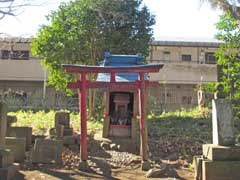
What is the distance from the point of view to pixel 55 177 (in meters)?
7.58

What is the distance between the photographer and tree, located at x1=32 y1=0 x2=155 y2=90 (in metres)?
14.5

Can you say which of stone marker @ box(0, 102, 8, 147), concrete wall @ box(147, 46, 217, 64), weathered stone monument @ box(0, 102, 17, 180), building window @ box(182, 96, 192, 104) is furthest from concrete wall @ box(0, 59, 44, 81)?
weathered stone monument @ box(0, 102, 17, 180)

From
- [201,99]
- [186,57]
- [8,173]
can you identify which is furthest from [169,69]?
[8,173]

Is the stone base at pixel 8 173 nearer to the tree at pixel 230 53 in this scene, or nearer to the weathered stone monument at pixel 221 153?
the weathered stone monument at pixel 221 153

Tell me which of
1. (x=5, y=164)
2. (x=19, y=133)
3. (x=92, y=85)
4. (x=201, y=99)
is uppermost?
(x=92, y=85)

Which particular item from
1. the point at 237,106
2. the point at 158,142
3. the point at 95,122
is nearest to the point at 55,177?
the point at 158,142

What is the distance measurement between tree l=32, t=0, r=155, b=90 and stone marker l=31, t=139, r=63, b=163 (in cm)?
632

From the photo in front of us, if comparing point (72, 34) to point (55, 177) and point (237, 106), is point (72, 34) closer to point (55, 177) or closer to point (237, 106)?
point (237, 106)

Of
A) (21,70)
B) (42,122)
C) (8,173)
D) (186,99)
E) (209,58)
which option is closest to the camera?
(8,173)

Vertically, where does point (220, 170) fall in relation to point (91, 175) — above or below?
above

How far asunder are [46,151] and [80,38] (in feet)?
22.3

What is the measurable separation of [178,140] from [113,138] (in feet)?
6.66

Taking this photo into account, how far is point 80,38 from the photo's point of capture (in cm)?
1460

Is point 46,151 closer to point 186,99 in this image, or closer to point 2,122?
point 2,122
